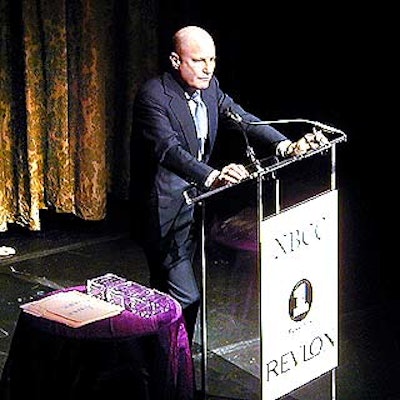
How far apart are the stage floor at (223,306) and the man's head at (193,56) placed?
4.01 ft

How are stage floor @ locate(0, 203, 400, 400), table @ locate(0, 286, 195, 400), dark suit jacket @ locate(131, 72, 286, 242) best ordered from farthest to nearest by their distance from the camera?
stage floor @ locate(0, 203, 400, 400)
dark suit jacket @ locate(131, 72, 286, 242)
table @ locate(0, 286, 195, 400)

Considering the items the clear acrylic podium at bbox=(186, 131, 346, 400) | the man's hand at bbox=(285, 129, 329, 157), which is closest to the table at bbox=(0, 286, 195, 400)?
the clear acrylic podium at bbox=(186, 131, 346, 400)

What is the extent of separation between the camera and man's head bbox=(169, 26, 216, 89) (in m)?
3.74

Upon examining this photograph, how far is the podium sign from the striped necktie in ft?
2.18

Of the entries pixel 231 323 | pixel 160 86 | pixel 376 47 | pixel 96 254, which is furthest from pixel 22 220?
pixel 160 86

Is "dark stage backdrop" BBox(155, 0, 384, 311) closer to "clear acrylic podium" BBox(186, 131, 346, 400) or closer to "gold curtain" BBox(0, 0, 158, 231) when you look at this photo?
"gold curtain" BBox(0, 0, 158, 231)

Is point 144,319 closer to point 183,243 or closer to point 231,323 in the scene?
point 183,243

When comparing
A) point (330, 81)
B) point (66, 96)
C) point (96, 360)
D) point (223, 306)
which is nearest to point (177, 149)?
point (96, 360)

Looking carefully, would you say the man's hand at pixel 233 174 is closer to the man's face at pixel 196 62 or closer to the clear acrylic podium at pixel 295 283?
the clear acrylic podium at pixel 295 283

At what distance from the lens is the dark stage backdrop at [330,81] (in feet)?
17.9

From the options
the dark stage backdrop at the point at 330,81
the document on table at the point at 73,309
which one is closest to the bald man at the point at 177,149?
the document on table at the point at 73,309

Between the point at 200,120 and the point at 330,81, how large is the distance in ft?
6.00

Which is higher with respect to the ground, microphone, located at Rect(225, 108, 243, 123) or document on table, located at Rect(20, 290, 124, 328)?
microphone, located at Rect(225, 108, 243, 123)

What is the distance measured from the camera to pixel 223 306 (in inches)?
202
